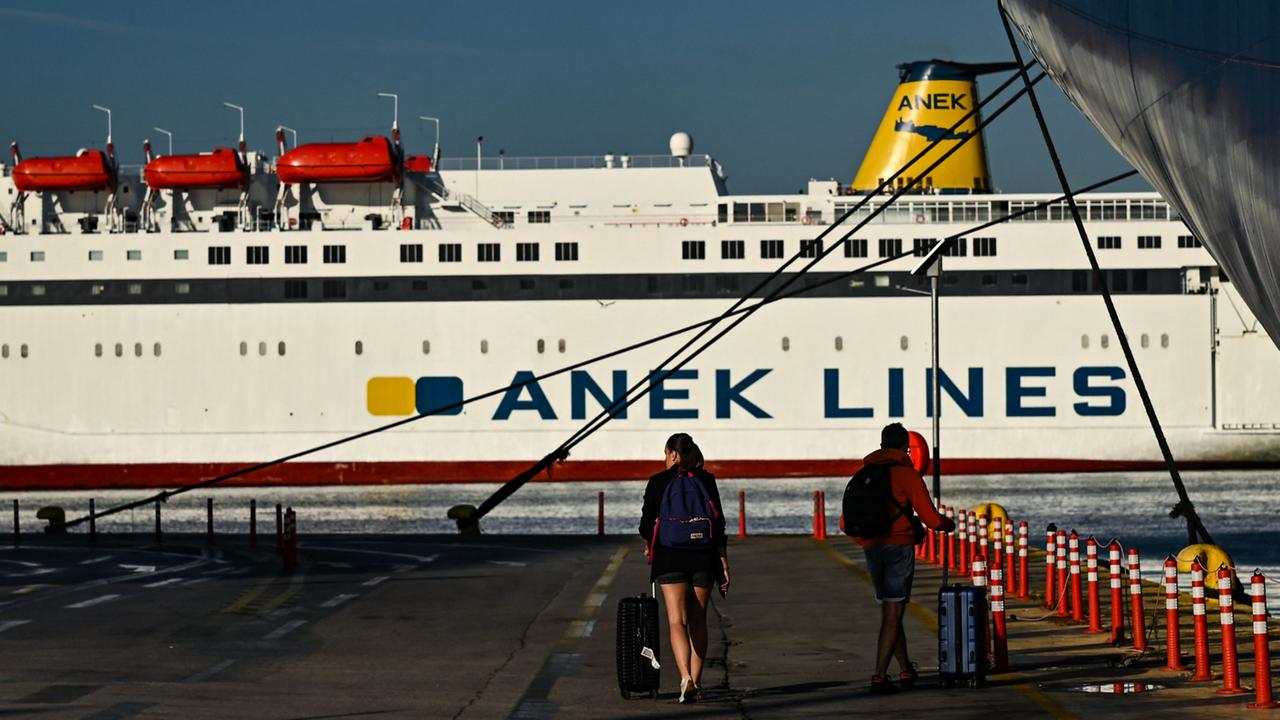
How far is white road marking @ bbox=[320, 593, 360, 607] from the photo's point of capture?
16672mm

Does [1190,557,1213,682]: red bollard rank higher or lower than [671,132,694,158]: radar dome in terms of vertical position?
lower

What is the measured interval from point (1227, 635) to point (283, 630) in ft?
24.7

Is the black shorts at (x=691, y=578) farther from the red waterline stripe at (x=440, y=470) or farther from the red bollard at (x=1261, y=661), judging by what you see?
the red waterline stripe at (x=440, y=470)

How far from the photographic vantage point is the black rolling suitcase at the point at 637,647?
10664 mm

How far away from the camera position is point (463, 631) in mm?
14469

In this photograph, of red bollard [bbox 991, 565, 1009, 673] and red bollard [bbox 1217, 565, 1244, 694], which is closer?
red bollard [bbox 1217, 565, 1244, 694]

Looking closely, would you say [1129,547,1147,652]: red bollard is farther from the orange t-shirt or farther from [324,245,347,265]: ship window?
[324,245,347,265]: ship window

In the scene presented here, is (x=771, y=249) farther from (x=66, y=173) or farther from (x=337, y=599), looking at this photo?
(x=337, y=599)

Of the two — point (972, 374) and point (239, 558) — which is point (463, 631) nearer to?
point (239, 558)

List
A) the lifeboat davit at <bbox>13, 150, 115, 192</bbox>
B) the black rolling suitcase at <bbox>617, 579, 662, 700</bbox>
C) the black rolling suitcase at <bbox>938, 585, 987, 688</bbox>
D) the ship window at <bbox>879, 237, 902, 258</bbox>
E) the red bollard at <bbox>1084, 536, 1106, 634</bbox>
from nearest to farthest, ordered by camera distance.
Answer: the black rolling suitcase at <bbox>617, 579, 662, 700</bbox>
the black rolling suitcase at <bbox>938, 585, 987, 688</bbox>
the red bollard at <bbox>1084, 536, 1106, 634</bbox>
the ship window at <bbox>879, 237, 902, 258</bbox>
the lifeboat davit at <bbox>13, 150, 115, 192</bbox>

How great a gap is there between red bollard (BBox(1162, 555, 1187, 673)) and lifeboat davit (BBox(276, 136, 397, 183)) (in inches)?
1739

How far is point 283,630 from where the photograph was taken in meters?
14.5

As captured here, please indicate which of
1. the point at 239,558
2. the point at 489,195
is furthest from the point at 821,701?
the point at 489,195

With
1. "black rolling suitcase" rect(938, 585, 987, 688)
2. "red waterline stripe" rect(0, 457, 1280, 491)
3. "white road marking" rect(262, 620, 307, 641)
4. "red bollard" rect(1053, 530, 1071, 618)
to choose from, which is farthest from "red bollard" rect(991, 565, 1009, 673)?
"red waterline stripe" rect(0, 457, 1280, 491)
